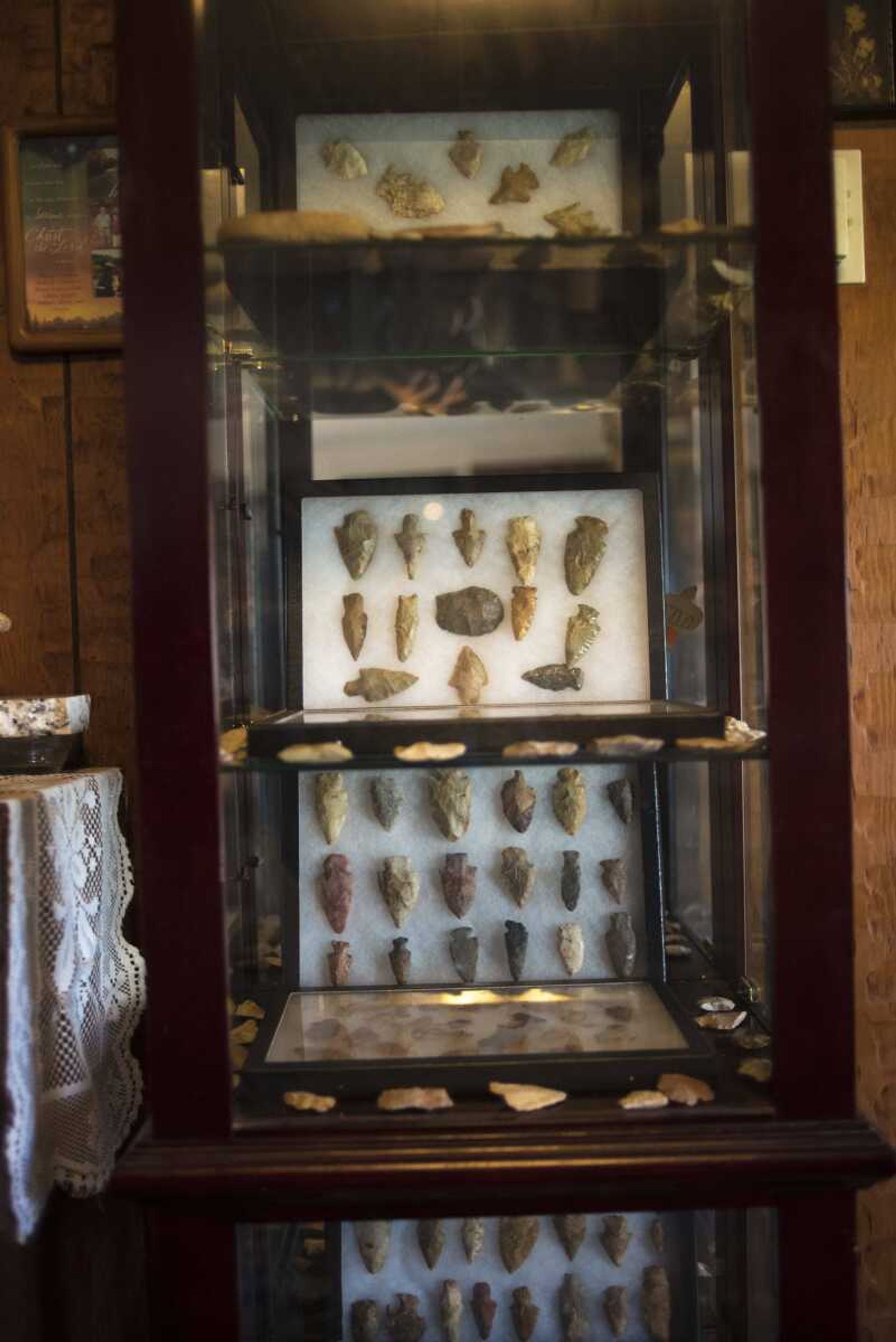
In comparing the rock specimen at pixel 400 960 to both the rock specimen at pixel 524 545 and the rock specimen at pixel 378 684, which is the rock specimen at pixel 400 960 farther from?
the rock specimen at pixel 524 545

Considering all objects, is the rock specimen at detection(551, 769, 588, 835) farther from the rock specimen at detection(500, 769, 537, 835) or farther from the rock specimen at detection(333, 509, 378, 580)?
the rock specimen at detection(333, 509, 378, 580)

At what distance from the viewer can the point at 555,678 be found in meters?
1.54

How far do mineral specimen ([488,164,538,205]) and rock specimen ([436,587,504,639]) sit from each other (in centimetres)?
53

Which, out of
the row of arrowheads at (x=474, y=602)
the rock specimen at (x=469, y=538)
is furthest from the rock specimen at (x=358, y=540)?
the rock specimen at (x=469, y=538)

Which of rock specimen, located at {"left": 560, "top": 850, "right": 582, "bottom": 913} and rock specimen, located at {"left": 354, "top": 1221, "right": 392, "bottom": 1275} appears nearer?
rock specimen, located at {"left": 354, "top": 1221, "right": 392, "bottom": 1275}

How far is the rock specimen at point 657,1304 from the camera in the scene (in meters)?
1.37

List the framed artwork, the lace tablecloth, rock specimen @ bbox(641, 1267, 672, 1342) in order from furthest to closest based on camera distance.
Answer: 1. the framed artwork
2. rock specimen @ bbox(641, 1267, 672, 1342)
3. the lace tablecloth

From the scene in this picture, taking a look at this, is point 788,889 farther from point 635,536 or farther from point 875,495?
point 875,495

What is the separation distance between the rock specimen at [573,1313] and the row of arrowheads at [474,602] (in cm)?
79

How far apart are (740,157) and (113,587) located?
3.64 ft

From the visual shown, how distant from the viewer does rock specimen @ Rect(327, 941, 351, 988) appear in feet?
5.01

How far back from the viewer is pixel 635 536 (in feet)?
5.12

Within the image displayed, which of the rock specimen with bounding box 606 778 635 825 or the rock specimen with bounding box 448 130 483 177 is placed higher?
the rock specimen with bounding box 448 130 483 177

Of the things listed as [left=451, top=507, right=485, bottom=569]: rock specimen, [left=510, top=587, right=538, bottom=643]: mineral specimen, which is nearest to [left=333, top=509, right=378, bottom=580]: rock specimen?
[left=451, top=507, right=485, bottom=569]: rock specimen
